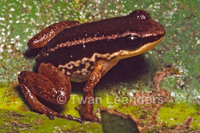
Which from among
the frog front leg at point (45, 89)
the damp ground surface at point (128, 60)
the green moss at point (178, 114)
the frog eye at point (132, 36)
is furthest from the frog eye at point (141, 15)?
the frog front leg at point (45, 89)

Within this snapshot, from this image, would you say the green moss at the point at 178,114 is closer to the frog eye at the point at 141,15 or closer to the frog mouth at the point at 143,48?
the frog mouth at the point at 143,48

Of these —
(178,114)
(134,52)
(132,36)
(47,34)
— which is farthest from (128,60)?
(47,34)

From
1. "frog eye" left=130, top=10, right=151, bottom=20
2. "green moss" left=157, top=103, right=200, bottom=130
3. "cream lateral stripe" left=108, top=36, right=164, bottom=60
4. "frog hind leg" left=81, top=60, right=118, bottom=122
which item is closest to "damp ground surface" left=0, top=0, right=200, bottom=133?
"green moss" left=157, top=103, right=200, bottom=130

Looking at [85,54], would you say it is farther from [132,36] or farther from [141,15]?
[141,15]

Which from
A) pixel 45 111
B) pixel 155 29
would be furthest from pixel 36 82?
pixel 155 29

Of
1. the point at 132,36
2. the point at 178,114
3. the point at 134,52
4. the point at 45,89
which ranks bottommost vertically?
the point at 178,114

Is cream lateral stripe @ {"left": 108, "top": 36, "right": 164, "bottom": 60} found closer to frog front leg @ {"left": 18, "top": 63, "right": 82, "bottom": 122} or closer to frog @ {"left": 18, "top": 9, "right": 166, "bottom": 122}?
frog @ {"left": 18, "top": 9, "right": 166, "bottom": 122}
